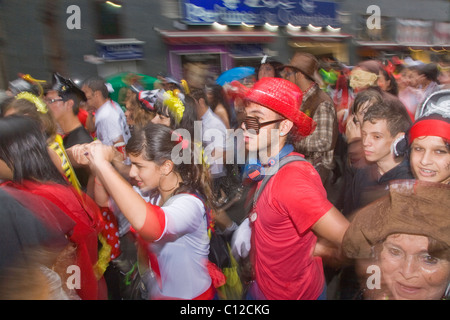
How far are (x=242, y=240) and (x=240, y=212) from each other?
315 mm

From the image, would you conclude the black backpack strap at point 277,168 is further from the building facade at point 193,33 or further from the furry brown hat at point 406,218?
the building facade at point 193,33

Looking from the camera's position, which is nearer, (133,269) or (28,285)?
(28,285)

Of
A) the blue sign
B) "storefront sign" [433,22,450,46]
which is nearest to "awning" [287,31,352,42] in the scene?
the blue sign

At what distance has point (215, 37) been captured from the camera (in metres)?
6.14

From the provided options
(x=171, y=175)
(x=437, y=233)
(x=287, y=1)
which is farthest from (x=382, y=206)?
(x=287, y=1)

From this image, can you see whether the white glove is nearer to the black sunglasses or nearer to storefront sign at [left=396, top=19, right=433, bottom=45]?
the black sunglasses

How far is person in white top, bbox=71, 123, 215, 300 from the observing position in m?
1.53

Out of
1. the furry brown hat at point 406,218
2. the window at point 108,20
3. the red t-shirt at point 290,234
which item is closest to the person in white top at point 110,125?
the window at point 108,20

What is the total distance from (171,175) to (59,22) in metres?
1.11

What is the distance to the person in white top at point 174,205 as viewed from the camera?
153cm

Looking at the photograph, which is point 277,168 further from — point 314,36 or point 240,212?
point 314,36

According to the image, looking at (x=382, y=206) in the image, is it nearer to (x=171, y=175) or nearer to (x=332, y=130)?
(x=171, y=175)

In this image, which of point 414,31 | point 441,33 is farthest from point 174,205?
point 414,31

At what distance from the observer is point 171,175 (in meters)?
1.63
